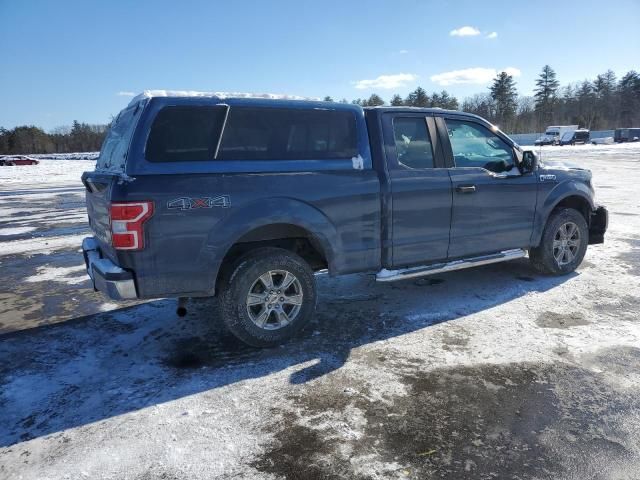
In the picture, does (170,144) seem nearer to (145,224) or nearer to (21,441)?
(145,224)

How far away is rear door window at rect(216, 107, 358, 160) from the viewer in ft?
12.1

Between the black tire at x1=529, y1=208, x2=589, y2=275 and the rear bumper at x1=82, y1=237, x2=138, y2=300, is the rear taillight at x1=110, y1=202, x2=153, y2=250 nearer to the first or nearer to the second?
the rear bumper at x1=82, y1=237, x2=138, y2=300

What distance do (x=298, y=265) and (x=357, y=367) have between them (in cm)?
101

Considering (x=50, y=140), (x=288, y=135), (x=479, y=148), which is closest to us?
(x=288, y=135)

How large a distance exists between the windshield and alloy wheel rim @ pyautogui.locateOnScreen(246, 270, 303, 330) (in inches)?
57.4

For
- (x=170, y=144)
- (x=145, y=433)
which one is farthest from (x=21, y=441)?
(x=170, y=144)

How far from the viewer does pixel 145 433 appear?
9.17 feet

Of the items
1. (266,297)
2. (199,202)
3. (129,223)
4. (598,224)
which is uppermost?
(199,202)

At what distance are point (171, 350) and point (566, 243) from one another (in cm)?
488

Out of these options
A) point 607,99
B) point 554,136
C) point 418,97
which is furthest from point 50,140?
point 607,99

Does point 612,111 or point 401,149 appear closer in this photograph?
point 401,149

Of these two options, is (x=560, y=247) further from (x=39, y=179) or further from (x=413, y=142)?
(x=39, y=179)

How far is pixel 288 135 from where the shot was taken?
392cm

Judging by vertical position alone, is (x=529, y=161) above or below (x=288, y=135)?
below
